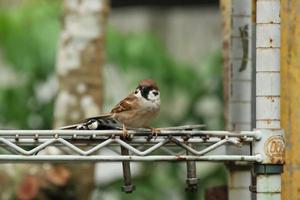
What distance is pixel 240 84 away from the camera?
5.96m

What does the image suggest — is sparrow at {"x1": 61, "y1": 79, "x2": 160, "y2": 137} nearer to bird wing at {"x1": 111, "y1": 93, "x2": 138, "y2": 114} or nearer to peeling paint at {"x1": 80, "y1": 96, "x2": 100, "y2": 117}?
bird wing at {"x1": 111, "y1": 93, "x2": 138, "y2": 114}

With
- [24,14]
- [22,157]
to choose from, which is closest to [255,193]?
[22,157]

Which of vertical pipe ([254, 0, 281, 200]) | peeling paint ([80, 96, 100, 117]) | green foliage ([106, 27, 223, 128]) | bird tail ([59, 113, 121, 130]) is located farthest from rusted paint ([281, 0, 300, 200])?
green foliage ([106, 27, 223, 128])

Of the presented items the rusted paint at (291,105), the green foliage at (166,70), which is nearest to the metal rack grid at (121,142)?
the rusted paint at (291,105)

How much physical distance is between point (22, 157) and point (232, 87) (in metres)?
1.61

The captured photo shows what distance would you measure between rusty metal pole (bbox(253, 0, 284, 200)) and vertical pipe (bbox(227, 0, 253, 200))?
1106 millimetres

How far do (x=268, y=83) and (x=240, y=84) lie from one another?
3.83 feet

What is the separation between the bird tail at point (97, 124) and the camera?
16.6 ft

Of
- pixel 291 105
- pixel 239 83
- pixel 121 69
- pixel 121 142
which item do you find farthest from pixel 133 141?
pixel 121 69

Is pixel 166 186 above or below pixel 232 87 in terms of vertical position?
below

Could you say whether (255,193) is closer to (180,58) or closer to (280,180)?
(280,180)

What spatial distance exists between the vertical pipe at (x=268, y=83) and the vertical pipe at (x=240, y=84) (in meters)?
1.10

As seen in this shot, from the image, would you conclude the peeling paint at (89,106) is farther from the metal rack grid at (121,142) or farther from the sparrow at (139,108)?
the metal rack grid at (121,142)

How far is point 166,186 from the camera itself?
30.0 feet
